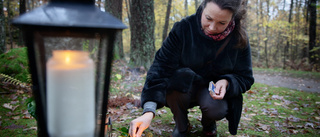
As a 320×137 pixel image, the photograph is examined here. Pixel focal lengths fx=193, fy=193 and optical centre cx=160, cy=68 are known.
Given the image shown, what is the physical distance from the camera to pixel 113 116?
2.79 metres

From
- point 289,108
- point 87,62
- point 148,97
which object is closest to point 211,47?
point 148,97

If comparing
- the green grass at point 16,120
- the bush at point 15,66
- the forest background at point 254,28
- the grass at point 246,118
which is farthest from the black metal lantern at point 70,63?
the bush at point 15,66

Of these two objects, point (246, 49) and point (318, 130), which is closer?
point (246, 49)

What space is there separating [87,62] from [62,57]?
0.11 m

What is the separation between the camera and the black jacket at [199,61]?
204 cm

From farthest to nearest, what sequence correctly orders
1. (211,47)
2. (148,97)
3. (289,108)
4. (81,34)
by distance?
(289,108)
(211,47)
(148,97)
(81,34)

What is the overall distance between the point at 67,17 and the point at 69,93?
1.12ft

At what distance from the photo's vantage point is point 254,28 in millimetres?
18578

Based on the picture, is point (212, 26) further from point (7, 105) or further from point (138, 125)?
point (7, 105)

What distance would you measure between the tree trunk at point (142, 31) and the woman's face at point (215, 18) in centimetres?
348

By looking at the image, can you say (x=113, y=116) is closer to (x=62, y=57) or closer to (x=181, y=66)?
(x=181, y=66)

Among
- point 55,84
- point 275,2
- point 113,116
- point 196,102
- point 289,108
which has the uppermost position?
point 275,2

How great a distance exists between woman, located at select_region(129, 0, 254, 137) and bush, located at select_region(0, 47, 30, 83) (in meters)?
2.60

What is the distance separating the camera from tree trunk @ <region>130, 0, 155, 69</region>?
5133 millimetres
